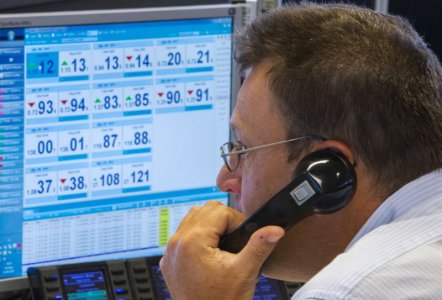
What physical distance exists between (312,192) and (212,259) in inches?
8.3

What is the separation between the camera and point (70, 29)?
185cm

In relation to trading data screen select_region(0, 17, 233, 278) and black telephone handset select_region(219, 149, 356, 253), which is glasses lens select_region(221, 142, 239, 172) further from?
trading data screen select_region(0, 17, 233, 278)

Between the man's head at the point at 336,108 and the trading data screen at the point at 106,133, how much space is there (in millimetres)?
505

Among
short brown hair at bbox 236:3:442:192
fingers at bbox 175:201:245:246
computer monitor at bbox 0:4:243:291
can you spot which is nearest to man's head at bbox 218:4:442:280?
short brown hair at bbox 236:3:442:192

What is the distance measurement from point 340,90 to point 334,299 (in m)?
0.29

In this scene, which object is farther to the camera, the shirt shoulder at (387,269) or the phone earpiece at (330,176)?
A: the phone earpiece at (330,176)

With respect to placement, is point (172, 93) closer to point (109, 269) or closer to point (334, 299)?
point (109, 269)

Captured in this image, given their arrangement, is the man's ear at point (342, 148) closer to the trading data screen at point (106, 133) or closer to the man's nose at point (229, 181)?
the man's nose at point (229, 181)

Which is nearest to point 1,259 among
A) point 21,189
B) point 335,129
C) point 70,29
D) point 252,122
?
point 21,189

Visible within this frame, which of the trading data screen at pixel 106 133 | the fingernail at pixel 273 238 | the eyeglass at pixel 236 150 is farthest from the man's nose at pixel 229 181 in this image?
the trading data screen at pixel 106 133

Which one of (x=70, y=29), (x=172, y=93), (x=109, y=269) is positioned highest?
(x=70, y=29)

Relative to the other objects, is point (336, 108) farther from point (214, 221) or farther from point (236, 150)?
point (214, 221)

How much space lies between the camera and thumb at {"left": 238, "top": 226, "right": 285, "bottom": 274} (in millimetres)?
1410

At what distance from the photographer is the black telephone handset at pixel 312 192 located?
4.39 feet
